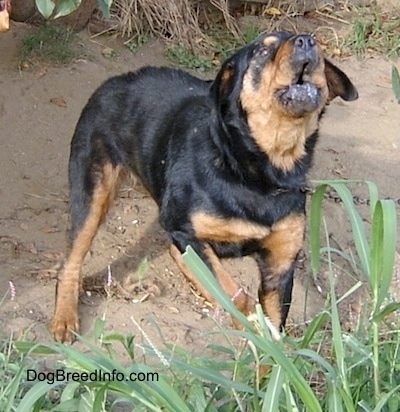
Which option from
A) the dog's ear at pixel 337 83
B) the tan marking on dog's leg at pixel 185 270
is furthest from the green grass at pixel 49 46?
the dog's ear at pixel 337 83

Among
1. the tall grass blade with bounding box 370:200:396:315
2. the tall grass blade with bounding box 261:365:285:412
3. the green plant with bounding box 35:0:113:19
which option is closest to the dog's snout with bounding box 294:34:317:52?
the green plant with bounding box 35:0:113:19

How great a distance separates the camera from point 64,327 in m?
5.06

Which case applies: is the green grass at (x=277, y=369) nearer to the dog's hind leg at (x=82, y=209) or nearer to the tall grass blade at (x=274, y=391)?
the tall grass blade at (x=274, y=391)

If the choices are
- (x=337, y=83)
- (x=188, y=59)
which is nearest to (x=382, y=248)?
(x=337, y=83)

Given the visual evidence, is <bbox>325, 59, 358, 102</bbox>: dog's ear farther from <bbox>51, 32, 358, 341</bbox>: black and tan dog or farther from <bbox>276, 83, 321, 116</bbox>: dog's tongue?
<bbox>276, 83, 321, 116</bbox>: dog's tongue

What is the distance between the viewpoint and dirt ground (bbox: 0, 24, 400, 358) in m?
5.30

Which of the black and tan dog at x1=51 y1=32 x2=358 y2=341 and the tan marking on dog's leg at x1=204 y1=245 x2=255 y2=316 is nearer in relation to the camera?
the black and tan dog at x1=51 y1=32 x2=358 y2=341

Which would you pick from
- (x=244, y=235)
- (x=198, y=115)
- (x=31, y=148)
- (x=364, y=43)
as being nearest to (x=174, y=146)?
(x=198, y=115)

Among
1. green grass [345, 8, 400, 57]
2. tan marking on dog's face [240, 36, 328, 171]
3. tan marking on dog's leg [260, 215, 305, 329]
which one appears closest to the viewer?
tan marking on dog's face [240, 36, 328, 171]

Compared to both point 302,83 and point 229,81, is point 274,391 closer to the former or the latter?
point 302,83

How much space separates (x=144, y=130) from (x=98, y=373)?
97.5 inches

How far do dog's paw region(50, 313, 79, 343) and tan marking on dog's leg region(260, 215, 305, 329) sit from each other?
0.96 meters

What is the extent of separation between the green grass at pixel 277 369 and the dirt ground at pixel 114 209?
788 mm

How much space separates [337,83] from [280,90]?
1.58ft
